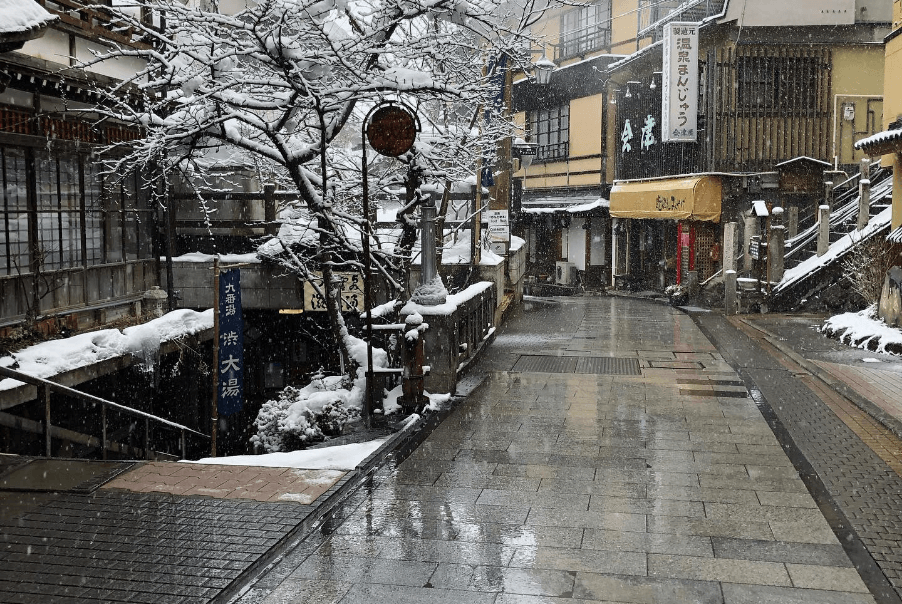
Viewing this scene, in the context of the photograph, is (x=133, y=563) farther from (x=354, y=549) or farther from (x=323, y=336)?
(x=323, y=336)

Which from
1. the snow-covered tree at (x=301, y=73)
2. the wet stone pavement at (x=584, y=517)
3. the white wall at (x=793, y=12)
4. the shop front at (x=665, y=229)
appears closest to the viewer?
the wet stone pavement at (x=584, y=517)

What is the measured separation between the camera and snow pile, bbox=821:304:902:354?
631 inches

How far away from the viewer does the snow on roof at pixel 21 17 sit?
30.2ft

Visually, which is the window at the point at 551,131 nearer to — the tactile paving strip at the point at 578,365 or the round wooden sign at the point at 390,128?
the tactile paving strip at the point at 578,365

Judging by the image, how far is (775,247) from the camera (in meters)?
23.4

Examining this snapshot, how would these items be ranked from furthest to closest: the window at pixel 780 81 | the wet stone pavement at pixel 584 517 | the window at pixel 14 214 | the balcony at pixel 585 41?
the balcony at pixel 585 41, the window at pixel 780 81, the window at pixel 14 214, the wet stone pavement at pixel 584 517

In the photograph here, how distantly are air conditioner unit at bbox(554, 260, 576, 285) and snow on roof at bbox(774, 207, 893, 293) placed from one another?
45.1 feet

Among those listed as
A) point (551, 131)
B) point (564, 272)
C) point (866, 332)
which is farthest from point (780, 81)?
point (866, 332)

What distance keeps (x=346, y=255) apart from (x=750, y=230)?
1489 centimetres

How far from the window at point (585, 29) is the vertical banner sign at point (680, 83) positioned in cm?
828

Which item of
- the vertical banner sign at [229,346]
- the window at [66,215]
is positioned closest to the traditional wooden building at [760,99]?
the window at [66,215]

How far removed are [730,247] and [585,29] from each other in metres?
16.8

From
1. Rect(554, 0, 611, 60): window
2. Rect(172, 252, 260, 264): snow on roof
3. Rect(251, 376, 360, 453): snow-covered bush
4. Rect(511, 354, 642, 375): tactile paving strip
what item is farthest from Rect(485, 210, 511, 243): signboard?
Rect(554, 0, 611, 60): window

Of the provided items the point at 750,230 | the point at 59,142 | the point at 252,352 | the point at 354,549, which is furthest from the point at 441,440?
the point at 750,230
